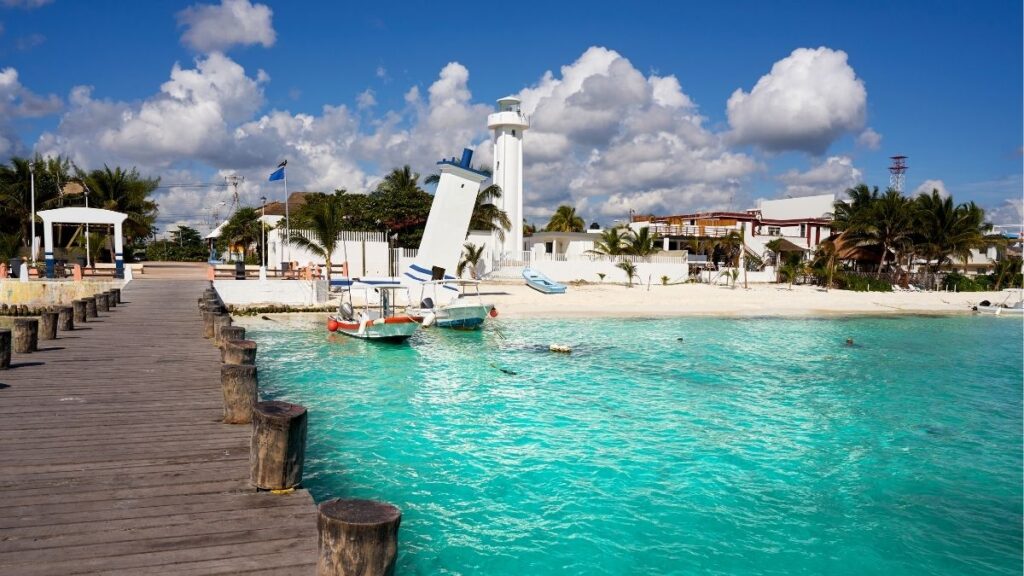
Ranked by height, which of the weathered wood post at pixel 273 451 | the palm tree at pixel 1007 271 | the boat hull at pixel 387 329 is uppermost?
the palm tree at pixel 1007 271

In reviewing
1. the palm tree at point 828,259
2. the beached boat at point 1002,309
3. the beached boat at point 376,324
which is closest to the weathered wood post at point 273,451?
the beached boat at point 376,324

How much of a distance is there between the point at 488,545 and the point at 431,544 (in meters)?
0.70

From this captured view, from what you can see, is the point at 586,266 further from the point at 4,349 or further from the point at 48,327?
the point at 4,349

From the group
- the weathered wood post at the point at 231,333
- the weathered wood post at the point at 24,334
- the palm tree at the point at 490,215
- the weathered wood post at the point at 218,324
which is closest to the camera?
the weathered wood post at the point at 231,333

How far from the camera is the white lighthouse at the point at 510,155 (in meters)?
48.1

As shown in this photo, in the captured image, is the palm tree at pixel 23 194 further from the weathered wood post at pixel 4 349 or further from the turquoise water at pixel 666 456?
the weathered wood post at pixel 4 349

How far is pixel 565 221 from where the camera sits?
68312 millimetres

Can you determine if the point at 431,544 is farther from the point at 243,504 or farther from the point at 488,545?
the point at 243,504

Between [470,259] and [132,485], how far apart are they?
37117mm

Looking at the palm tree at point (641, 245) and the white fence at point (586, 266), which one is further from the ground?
the palm tree at point (641, 245)

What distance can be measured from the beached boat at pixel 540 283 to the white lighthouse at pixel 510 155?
19.6 feet

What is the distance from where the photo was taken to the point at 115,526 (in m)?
5.01

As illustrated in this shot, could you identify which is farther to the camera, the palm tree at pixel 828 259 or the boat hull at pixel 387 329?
the palm tree at pixel 828 259

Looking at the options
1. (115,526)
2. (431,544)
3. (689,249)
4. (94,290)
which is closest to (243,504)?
(115,526)
